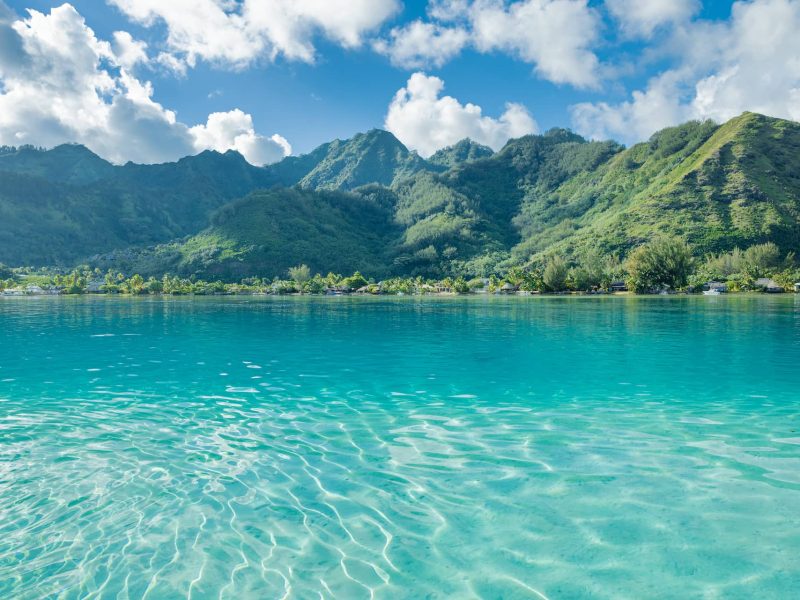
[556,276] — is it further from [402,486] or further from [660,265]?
[402,486]

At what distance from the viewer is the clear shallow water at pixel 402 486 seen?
22.1 feet

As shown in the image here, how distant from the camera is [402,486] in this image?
975 centimetres

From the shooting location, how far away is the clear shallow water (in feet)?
22.1

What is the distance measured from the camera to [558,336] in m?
39.0

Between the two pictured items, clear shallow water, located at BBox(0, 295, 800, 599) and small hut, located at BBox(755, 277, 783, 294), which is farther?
small hut, located at BBox(755, 277, 783, 294)

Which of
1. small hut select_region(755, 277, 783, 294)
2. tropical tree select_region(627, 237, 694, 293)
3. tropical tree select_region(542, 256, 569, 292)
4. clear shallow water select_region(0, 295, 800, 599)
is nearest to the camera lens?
clear shallow water select_region(0, 295, 800, 599)

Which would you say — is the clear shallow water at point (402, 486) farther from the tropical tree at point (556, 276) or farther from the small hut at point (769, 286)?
the small hut at point (769, 286)

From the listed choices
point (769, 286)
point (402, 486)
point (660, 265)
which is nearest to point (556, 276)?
point (660, 265)

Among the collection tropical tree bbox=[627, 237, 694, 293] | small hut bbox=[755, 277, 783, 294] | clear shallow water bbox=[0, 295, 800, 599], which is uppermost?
tropical tree bbox=[627, 237, 694, 293]

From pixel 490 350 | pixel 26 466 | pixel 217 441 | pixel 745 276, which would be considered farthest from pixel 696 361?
pixel 745 276

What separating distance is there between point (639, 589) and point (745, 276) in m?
205

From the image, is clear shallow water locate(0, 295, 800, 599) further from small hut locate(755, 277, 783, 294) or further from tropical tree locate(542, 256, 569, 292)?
small hut locate(755, 277, 783, 294)

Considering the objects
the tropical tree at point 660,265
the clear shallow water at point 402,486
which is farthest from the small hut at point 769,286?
the clear shallow water at point 402,486

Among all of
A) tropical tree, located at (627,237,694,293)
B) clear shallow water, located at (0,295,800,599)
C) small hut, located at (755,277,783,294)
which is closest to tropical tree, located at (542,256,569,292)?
tropical tree, located at (627,237,694,293)
